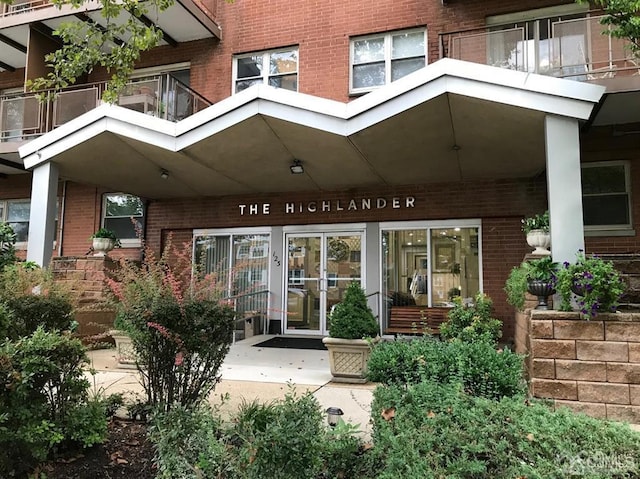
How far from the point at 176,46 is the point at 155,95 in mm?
2784

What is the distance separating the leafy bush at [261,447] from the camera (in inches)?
101

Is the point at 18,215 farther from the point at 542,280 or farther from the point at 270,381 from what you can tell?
the point at 542,280

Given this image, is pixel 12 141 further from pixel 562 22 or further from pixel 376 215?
pixel 562 22

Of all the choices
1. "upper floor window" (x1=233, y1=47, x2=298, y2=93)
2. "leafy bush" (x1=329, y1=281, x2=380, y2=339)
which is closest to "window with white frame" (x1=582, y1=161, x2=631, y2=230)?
"leafy bush" (x1=329, y1=281, x2=380, y2=339)

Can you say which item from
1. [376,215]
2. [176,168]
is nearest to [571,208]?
[376,215]

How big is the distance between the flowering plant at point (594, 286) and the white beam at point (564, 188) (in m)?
0.95

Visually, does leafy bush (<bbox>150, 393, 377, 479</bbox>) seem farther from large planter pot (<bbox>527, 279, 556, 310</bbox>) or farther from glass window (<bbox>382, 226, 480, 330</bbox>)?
glass window (<bbox>382, 226, 480, 330</bbox>)

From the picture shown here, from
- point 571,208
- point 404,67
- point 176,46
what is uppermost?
point 176,46

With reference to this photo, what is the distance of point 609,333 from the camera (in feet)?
14.9

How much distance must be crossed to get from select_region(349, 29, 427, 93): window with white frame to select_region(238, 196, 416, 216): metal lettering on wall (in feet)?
8.26

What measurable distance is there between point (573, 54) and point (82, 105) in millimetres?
Answer: 9994

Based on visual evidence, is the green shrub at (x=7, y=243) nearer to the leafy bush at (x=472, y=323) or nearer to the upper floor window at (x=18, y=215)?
the upper floor window at (x=18, y=215)

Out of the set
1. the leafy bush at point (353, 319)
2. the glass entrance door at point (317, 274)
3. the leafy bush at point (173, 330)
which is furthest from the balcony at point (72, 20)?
the leafy bush at point (173, 330)

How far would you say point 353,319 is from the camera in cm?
616
